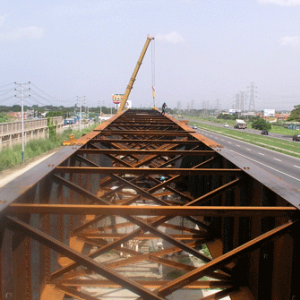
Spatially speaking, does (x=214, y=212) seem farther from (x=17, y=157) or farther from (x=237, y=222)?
(x=17, y=157)

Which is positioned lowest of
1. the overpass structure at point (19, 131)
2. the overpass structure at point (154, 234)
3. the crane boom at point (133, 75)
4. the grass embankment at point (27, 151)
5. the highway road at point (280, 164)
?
the highway road at point (280, 164)

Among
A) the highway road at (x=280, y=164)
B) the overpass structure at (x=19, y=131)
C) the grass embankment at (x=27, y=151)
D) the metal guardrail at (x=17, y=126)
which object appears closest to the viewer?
the highway road at (x=280, y=164)

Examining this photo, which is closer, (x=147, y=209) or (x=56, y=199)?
(x=147, y=209)

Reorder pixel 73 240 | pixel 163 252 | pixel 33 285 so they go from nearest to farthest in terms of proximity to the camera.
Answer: pixel 33 285 → pixel 163 252 → pixel 73 240

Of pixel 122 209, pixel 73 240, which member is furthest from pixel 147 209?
pixel 73 240

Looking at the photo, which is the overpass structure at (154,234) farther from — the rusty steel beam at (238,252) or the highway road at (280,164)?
the highway road at (280,164)

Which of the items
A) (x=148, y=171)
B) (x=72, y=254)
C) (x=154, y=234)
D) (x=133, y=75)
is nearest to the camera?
(x=72, y=254)

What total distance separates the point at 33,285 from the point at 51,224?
49.8 inches

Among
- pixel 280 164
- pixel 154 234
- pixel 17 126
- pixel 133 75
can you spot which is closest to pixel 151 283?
pixel 154 234

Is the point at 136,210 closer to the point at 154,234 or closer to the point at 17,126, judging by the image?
the point at 154,234

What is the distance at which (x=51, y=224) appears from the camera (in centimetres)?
610

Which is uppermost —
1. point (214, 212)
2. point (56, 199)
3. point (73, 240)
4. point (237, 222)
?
point (214, 212)

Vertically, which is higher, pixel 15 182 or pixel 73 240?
pixel 15 182

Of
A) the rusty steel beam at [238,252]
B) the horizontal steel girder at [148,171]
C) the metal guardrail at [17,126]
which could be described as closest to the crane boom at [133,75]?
the metal guardrail at [17,126]
